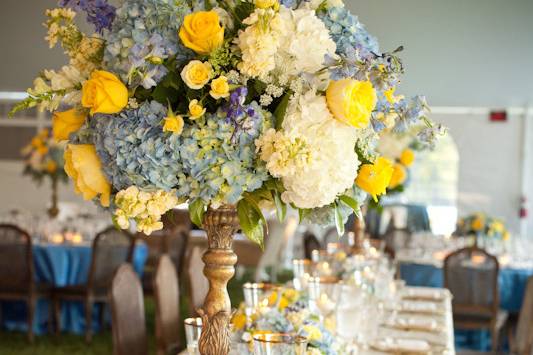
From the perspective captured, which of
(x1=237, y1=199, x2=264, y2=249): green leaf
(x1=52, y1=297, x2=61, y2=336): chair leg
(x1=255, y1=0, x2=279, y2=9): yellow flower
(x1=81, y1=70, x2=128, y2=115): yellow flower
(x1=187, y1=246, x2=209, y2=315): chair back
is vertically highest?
(x1=255, y1=0, x2=279, y2=9): yellow flower

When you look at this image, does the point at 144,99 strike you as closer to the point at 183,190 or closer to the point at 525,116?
the point at 183,190

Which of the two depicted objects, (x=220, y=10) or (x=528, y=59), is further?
(x=528, y=59)

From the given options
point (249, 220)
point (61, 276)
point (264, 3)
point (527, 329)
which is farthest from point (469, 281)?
point (264, 3)

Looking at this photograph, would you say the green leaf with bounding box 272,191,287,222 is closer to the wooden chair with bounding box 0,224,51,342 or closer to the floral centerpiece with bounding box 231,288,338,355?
the floral centerpiece with bounding box 231,288,338,355

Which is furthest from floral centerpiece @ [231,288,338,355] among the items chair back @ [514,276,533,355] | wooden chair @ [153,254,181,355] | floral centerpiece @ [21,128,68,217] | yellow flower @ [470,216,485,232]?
floral centerpiece @ [21,128,68,217]

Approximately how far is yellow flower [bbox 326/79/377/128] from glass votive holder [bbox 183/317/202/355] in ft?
1.92

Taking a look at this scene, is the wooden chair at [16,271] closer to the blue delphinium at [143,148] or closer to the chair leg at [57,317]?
the chair leg at [57,317]

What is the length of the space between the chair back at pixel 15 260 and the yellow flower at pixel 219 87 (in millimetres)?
5208

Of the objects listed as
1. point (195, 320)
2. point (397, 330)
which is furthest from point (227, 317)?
point (397, 330)

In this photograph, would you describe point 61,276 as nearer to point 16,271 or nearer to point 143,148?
point 16,271

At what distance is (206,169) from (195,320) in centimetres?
46

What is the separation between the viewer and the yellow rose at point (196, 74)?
1543 millimetres

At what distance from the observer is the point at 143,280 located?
23.9ft

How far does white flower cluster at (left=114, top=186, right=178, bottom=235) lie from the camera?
5.16 feet
